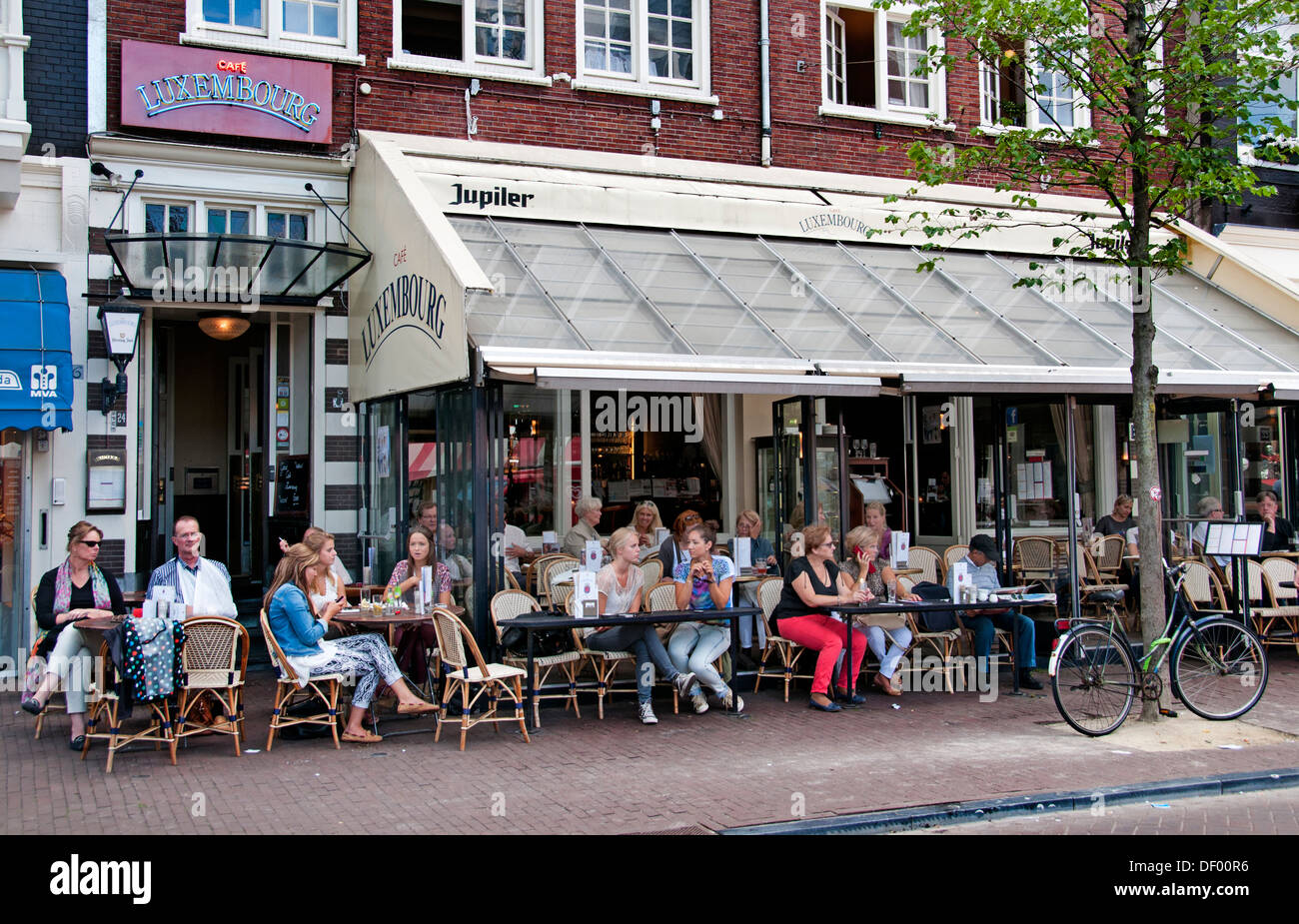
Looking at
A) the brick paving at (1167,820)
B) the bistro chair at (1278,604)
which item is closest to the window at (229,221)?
the brick paving at (1167,820)

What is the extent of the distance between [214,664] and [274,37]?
22.2 feet

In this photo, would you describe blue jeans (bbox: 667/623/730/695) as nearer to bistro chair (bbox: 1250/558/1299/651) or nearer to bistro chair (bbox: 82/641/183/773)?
bistro chair (bbox: 82/641/183/773)

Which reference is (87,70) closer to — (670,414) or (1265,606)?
(670,414)

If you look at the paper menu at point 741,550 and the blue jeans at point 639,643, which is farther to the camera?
the paper menu at point 741,550

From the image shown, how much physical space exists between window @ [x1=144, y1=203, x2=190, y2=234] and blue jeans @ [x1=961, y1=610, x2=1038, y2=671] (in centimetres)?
851

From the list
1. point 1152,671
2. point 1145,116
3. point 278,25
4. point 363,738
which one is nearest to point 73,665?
point 363,738

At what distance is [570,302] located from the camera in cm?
1029

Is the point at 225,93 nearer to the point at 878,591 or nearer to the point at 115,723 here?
the point at 115,723

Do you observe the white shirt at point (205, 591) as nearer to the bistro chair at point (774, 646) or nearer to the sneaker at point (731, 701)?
the sneaker at point (731, 701)

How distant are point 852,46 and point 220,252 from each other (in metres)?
8.38

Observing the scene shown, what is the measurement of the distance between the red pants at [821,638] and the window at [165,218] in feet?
23.3

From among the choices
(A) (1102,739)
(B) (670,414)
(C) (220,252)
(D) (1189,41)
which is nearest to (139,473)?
(C) (220,252)

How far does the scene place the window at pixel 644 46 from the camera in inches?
504

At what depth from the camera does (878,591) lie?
9969 mm
